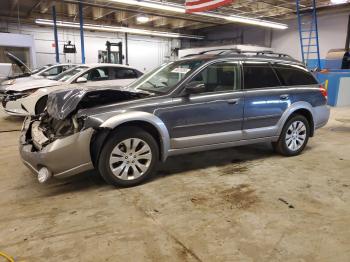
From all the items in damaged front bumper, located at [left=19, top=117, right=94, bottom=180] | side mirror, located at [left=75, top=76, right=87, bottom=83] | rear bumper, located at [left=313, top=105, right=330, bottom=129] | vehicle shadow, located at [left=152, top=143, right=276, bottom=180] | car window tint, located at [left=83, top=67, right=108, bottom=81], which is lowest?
vehicle shadow, located at [left=152, top=143, right=276, bottom=180]

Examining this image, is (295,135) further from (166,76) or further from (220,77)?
(166,76)

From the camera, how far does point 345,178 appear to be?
3.71 meters

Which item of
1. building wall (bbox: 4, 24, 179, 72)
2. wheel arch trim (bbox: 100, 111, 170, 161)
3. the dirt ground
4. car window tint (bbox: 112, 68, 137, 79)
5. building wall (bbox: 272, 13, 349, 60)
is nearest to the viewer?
the dirt ground

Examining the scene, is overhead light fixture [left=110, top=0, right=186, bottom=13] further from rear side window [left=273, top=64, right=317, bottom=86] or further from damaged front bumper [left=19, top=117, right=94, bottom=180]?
damaged front bumper [left=19, top=117, right=94, bottom=180]

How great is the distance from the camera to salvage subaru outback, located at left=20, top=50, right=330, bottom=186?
10.1ft

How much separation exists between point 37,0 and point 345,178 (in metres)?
13.8

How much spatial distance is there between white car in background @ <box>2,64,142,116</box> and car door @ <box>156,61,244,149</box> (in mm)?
3085

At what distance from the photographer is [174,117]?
11.3ft

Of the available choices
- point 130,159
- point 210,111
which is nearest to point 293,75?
point 210,111

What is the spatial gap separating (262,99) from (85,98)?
228 centimetres

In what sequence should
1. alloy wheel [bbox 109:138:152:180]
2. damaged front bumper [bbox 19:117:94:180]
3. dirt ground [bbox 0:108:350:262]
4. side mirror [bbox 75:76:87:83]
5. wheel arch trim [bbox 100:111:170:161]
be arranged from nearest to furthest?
1. dirt ground [bbox 0:108:350:262]
2. damaged front bumper [bbox 19:117:94:180]
3. wheel arch trim [bbox 100:111:170:161]
4. alloy wheel [bbox 109:138:152:180]
5. side mirror [bbox 75:76:87:83]

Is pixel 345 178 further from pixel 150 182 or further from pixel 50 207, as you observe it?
pixel 50 207

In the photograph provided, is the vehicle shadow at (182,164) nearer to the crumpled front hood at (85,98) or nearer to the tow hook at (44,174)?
the tow hook at (44,174)

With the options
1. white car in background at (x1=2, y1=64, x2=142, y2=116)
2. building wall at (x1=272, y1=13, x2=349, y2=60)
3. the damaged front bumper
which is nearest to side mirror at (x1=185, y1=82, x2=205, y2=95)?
the damaged front bumper
